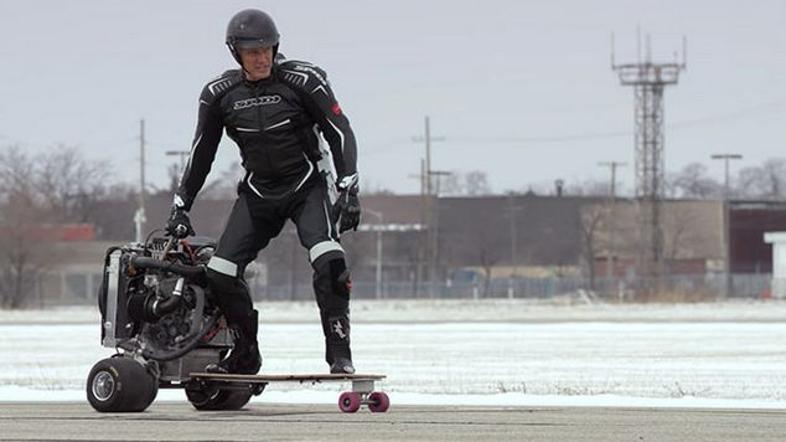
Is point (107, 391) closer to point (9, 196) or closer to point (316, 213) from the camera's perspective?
point (316, 213)

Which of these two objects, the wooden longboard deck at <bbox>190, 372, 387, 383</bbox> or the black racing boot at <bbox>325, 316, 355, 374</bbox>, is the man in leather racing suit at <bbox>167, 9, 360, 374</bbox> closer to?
the black racing boot at <bbox>325, 316, 355, 374</bbox>

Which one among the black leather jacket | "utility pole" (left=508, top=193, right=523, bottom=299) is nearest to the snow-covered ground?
the black leather jacket

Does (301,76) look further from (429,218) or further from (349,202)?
(429,218)

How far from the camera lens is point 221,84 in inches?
449

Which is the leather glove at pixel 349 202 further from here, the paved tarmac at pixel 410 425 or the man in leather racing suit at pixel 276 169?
the paved tarmac at pixel 410 425

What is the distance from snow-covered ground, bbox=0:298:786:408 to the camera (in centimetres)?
1476

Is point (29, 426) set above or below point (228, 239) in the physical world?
below

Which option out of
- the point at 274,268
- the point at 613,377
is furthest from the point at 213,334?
the point at 274,268

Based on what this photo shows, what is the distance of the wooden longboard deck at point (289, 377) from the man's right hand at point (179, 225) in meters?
0.91

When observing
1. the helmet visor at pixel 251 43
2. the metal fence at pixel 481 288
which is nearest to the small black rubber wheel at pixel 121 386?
the helmet visor at pixel 251 43

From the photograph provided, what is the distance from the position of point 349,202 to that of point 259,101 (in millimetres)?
842

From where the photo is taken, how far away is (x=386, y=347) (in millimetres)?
30500

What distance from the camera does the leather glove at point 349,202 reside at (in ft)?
36.6

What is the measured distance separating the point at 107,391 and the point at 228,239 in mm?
1228
